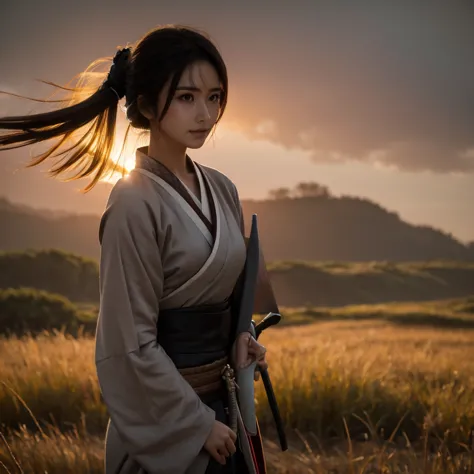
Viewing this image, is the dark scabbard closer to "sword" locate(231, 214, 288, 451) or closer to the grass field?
"sword" locate(231, 214, 288, 451)

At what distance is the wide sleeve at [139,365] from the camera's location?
4.26 feet

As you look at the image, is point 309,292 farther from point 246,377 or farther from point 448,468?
point 246,377

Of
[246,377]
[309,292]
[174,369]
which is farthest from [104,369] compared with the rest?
[309,292]

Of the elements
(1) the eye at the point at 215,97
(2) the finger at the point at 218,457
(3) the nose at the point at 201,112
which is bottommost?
(2) the finger at the point at 218,457

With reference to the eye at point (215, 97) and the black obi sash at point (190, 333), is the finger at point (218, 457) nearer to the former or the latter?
the black obi sash at point (190, 333)

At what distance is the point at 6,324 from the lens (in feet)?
14.0

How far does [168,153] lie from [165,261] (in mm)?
283

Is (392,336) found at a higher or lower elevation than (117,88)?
lower

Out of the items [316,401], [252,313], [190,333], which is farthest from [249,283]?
[316,401]

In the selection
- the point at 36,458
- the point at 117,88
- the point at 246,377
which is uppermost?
the point at 117,88

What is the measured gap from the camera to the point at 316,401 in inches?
112

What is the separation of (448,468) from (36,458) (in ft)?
5.10

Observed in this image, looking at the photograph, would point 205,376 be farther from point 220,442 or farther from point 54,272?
point 54,272

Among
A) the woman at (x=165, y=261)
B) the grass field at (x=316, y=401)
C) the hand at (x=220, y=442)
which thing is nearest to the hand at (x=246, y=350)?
the woman at (x=165, y=261)
